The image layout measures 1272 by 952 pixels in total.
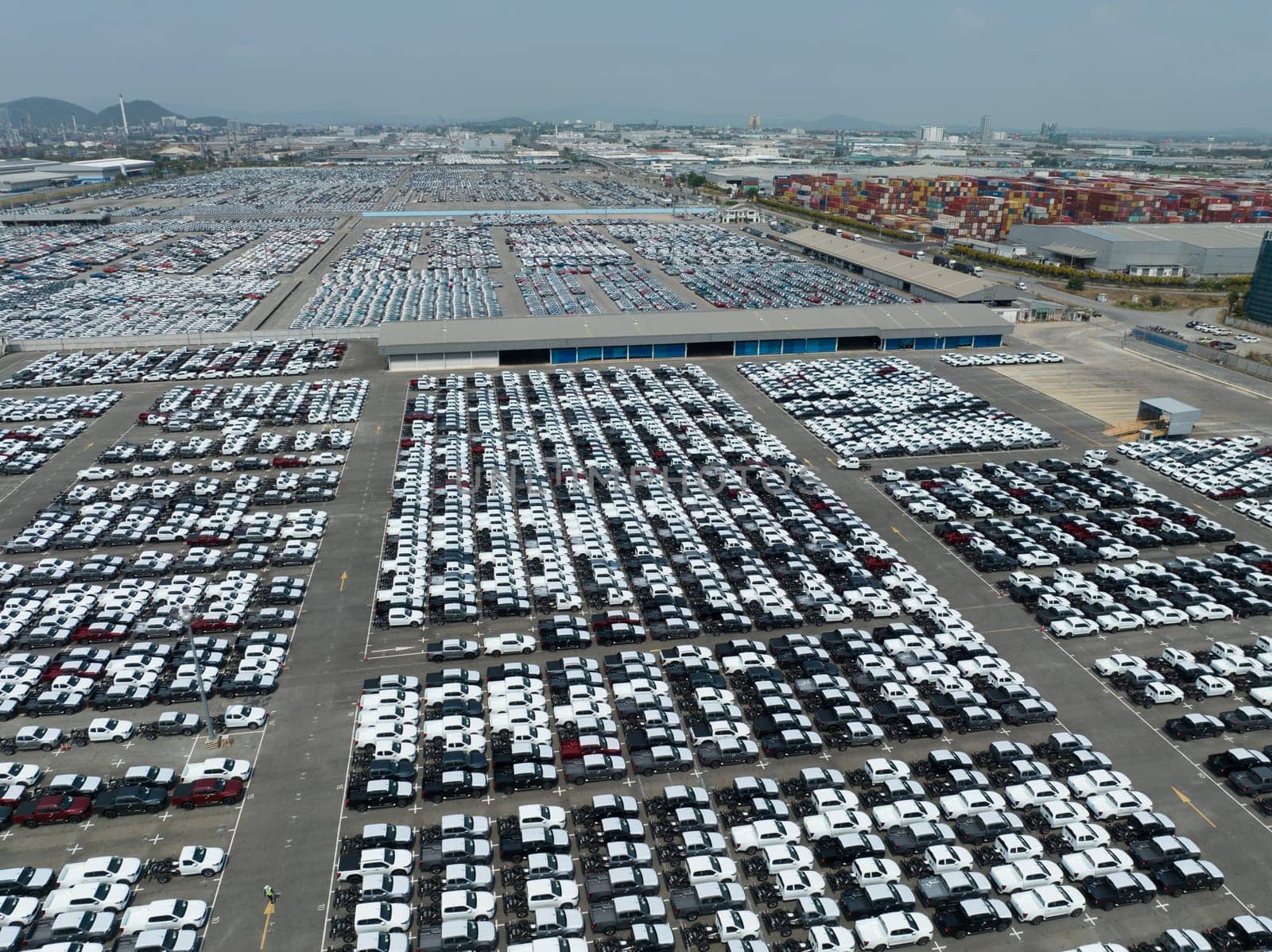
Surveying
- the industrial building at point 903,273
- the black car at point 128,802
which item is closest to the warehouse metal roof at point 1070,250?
the industrial building at point 903,273

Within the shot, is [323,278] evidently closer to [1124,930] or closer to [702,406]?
[702,406]

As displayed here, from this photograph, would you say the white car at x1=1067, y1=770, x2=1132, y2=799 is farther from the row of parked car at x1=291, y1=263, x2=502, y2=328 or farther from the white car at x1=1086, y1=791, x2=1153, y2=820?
the row of parked car at x1=291, y1=263, x2=502, y2=328

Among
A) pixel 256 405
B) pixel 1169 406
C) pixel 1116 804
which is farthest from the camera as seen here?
pixel 256 405

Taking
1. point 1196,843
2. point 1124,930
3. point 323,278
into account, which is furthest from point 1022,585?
point 323,278

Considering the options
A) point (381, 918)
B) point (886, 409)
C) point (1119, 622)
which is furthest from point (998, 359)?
point (381, 918)

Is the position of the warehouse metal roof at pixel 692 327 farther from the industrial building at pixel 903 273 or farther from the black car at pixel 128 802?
the black car at pixel 128 802

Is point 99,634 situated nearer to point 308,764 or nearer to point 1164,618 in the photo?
point 308,764
